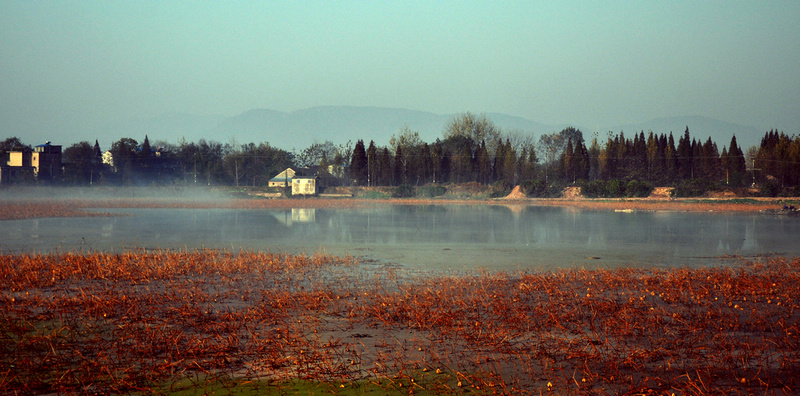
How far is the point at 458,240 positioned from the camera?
76.1ft

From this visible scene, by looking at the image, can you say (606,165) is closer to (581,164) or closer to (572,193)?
(581,164)

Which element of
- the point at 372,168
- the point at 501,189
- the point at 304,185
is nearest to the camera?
the point at 501,189

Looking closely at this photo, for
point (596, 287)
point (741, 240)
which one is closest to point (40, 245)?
point (596, 287)

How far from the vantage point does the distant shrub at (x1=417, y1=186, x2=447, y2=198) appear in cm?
8112

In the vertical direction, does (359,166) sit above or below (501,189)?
above

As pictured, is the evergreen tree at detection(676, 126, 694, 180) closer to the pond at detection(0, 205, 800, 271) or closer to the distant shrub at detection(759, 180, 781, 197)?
the distant shrub at detection(759, 180, 781, 197)

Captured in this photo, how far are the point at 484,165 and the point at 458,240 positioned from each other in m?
67.8

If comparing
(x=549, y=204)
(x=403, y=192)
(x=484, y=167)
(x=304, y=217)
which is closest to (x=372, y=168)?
(x=403, y=192)

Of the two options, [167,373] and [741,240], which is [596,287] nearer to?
[167,373]

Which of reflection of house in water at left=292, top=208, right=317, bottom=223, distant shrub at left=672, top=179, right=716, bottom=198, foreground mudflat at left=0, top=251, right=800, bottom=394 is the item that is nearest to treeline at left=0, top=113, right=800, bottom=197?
distant shrub at left=672, top=179, right=716, bottom=198

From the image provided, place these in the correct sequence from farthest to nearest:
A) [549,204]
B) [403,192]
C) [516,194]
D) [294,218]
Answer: [403,192], [516,194], [549,204], [294,218]

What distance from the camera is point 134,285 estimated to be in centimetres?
1221

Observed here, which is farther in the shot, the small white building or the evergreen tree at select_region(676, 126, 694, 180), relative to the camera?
the evergreen tree at select_region(676, 126, 694, 180)

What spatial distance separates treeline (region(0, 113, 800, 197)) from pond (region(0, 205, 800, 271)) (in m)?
44.1
